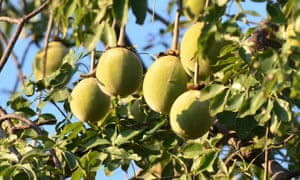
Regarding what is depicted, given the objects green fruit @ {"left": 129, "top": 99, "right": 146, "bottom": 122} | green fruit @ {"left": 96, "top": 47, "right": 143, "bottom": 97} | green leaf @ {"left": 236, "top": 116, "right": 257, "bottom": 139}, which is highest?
green fruit @ {"left": 96, "top": 47, "right": 143, "bottom": 97}

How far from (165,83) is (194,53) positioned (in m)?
0.10

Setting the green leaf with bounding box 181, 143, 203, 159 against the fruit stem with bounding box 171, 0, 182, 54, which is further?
the green leaf with bounding box 181, 143, 203, 159

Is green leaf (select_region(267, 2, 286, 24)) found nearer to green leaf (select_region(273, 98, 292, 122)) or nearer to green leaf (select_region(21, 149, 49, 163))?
green leaf (select_region(273, 98, 292, 122))

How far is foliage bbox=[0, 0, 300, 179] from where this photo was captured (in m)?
1.76

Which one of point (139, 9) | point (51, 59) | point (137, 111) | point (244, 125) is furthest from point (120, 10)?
point (51, 59)

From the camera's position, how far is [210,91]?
186 cm

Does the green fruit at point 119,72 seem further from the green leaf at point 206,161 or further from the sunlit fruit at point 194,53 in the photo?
the green leaf at point 206,161

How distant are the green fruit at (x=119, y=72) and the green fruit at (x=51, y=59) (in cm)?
70

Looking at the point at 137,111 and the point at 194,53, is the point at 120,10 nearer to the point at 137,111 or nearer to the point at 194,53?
the point at 194,53

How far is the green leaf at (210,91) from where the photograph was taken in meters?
1.84

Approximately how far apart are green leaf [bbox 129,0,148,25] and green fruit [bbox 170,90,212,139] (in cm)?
18

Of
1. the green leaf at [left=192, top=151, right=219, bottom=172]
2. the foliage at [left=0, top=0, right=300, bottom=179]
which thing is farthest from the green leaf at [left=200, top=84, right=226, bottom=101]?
the green leaf at [left=192, top=151, right=219, bottom=172]

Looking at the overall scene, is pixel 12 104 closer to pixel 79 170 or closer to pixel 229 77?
pixel 79 170

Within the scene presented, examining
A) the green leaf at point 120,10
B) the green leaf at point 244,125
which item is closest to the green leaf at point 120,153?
the green leaf at point 244,125
